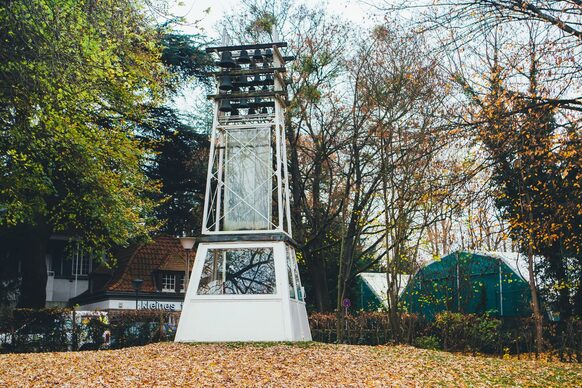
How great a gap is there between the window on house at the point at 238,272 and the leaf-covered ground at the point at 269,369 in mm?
2252

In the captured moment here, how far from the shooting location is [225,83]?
19.5 metres

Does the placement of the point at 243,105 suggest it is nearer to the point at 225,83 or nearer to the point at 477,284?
the point at 225,83

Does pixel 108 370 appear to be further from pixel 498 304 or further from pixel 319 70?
pixel 498 304

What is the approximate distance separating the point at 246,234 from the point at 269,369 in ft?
20.1

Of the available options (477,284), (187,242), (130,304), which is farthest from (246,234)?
(130,304)

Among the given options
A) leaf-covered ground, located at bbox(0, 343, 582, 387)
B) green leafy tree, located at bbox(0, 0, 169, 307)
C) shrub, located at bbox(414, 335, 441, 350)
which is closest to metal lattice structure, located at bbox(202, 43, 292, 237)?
green leafy tree, located at bbox(0, 0, 169, 307)

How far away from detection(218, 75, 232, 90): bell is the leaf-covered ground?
7.43m

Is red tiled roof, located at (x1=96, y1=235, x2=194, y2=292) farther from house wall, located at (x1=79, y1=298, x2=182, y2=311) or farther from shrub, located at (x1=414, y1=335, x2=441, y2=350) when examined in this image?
shrub, located at (x1=414, y1=335, x2=441, y2=350)

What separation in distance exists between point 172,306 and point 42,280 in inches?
436

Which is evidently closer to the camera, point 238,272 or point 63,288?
point 238,272

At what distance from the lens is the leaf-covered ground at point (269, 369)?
1138cm

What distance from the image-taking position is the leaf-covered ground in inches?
448

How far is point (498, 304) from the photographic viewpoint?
31188 millimetres

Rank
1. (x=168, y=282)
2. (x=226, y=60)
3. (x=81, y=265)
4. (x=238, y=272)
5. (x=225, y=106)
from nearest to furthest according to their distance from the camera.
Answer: (x=238, y=272), (x=225, y=106), (x=226, y=60), (x=168, y=282), (x=81, y=265)
